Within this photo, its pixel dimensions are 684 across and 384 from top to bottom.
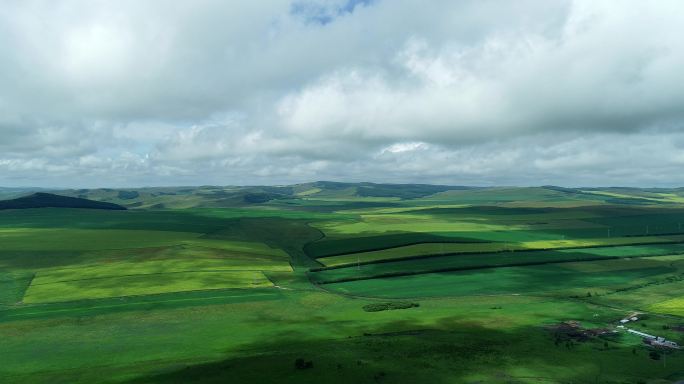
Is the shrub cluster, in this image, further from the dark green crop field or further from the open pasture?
the open pasture

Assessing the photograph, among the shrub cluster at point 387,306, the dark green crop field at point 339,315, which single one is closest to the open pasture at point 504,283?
the dark green crop field at point 339,315

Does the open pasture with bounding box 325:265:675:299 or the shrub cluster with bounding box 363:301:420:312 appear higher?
the open pasture with bounding box 325:265:675:299

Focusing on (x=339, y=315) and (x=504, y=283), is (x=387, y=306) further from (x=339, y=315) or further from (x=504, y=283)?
(x=504, y=283)

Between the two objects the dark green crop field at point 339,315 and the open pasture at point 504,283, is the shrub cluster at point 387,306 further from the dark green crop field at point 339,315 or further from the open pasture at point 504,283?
the open pasture at point 504,283

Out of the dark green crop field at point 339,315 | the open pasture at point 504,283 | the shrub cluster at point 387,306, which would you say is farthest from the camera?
the open pasture at point 504,283

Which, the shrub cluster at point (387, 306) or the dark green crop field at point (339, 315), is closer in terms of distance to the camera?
the dark green crop field at point (339, 315)

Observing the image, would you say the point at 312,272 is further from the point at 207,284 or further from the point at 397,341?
the point at 397,341

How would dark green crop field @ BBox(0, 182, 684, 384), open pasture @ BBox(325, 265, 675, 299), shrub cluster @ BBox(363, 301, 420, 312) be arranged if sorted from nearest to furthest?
1. dark green crop field @ BBox(0, 182, 684, 384)
2. shrub cluster @ BBox(363, 301, 420, 312)
3. open pasture @ BBox(325, 265, 675, 299)

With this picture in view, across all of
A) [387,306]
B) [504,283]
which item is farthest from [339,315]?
[504,283]

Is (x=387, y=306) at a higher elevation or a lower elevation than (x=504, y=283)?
lower

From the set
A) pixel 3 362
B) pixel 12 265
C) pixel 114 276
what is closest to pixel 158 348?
pixel 3 362

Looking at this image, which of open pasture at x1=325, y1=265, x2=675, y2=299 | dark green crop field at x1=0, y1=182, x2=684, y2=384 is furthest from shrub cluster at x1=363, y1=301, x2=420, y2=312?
open pasture at x1=325, y1=265, x2=675, y2=299

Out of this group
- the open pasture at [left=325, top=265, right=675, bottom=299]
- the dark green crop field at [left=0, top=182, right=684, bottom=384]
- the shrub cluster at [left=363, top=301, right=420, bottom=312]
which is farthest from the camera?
the open pasture at [left=325, top=265, right=675, bottom=299]
